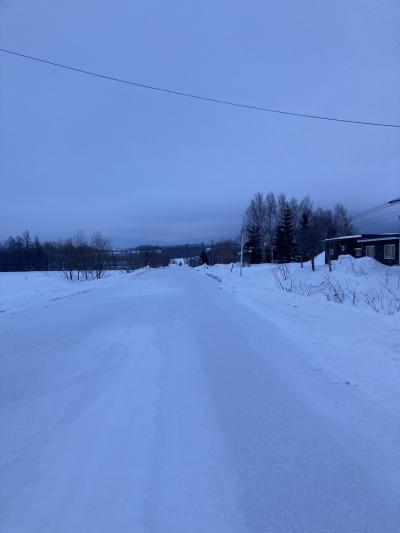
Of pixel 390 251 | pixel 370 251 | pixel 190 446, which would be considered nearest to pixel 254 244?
pixel 370 251

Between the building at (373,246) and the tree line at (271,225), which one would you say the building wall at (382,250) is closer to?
the building at (373,246)

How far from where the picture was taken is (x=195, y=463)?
3270 millimetres

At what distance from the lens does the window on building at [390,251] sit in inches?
1767

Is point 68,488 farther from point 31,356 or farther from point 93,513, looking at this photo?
point 31,356

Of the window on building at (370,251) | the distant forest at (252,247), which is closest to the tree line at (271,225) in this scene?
the distant forest at (252,247)

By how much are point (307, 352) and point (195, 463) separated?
169 inches

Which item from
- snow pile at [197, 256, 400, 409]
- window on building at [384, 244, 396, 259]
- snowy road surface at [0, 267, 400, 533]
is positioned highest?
window on building at [384, 244, 396, 259]

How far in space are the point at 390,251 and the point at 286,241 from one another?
25.9 m

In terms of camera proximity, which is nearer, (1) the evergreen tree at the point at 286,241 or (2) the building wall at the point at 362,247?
(2) the building wall at the point at 362,247

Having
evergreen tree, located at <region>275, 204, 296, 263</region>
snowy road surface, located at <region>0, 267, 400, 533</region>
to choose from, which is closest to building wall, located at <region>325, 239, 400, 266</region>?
evergreen tree, located at <region>275, 204, 296, 263</region>

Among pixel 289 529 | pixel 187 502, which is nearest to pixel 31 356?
pixel 187 502

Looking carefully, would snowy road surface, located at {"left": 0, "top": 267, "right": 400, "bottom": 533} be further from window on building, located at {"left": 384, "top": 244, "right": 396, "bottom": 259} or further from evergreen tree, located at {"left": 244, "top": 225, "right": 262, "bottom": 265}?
evergreen tree, located at {"left": 244, "top": 225, "right": 262, "bottom": 265}

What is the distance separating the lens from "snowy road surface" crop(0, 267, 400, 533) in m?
2.65

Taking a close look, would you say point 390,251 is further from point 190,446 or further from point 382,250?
point 190,446
